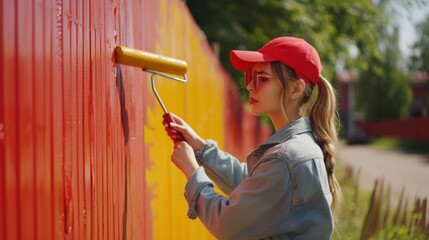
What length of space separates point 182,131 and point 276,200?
2.17ft

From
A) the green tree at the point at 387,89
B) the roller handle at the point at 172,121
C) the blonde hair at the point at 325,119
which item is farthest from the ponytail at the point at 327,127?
the green tree at the point at 387,89

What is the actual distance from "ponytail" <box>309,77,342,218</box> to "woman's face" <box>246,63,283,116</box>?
157mm

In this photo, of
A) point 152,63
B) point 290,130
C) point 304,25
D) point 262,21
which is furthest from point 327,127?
point 262,21

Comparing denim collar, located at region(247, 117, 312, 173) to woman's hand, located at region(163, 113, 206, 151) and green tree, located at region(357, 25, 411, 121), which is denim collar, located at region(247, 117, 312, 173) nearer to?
woman's hand, located at region(163, 113, 206, 151)

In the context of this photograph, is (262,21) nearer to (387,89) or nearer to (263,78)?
(263,78)

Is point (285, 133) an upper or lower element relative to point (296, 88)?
lower

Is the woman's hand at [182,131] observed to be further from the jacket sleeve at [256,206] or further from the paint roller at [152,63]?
the jacket sleeve at [256,206]

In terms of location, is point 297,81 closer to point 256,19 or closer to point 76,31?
point 76,31

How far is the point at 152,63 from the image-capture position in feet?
8.02

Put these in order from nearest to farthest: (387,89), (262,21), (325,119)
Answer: (325,119)
(262,21)
(387,89)

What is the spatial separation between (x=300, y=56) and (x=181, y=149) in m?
0.52

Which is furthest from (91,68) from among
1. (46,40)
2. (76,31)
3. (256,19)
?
(256,19)

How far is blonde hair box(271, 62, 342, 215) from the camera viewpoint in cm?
244

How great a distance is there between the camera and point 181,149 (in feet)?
7.88
